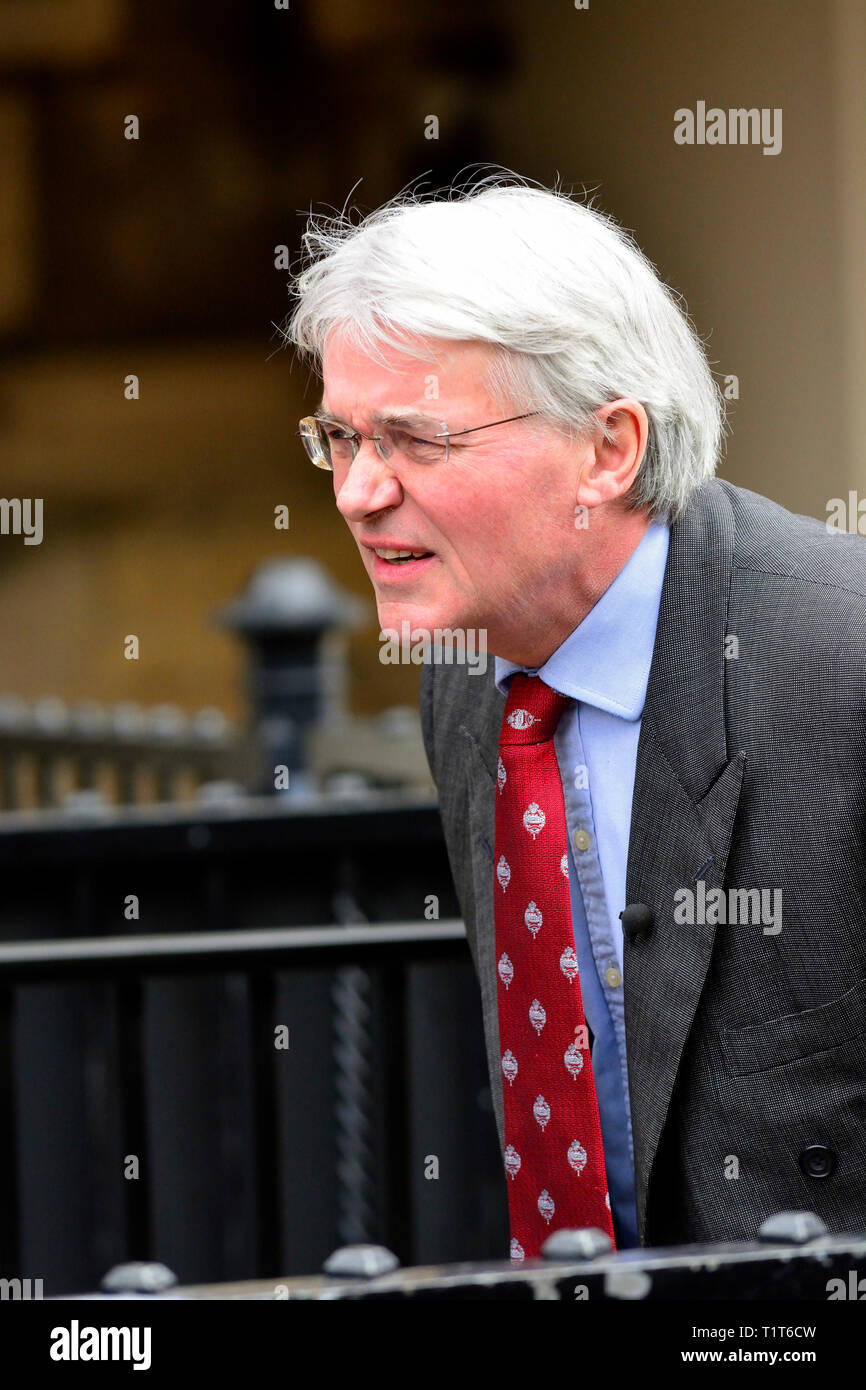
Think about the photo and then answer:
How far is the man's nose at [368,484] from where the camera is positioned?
1.96 metres

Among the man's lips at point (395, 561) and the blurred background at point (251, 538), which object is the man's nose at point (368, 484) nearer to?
the man's lips at point (395, 561)

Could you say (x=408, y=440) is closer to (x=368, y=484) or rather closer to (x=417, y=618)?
(x=368, y=484)

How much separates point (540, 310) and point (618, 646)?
1.30ft

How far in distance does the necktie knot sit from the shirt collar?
0.05 meters

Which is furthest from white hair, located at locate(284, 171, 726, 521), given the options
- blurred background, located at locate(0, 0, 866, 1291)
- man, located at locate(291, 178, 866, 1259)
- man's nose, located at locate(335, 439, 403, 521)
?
blurred background, located at locate(0, 0, 866, 1291)

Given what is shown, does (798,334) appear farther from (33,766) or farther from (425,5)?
(33,766)

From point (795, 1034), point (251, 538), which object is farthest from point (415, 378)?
point (251, 538)

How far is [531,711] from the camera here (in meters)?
2.17

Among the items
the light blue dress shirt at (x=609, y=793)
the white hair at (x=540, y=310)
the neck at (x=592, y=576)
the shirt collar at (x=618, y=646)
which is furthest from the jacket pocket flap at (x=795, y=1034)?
the white hair at (x=540, y=310)

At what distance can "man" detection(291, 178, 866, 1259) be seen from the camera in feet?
6.29

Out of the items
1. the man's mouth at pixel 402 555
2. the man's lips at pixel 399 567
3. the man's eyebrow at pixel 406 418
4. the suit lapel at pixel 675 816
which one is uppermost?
the man's eyebrow at pixel 406 418

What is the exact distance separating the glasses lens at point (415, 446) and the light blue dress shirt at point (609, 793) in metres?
0.29
